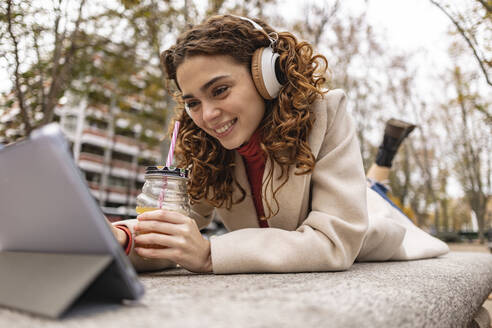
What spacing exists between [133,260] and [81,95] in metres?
7.86

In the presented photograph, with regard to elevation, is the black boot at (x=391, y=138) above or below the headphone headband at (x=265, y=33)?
below

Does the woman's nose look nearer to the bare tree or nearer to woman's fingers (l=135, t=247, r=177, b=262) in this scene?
woman's fingers (l=135, t=247, r=177, b=262)

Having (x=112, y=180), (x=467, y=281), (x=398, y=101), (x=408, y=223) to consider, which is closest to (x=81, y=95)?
(x=408, y=223)

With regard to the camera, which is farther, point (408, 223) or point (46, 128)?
point (408, 223)

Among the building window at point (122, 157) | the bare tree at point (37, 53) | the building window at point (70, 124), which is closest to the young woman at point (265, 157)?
the bare tree at point (37, 53)

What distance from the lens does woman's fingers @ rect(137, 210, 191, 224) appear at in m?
1.21

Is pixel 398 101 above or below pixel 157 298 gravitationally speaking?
above

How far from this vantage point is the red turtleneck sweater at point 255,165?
1.84 meters

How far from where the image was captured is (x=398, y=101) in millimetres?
15469

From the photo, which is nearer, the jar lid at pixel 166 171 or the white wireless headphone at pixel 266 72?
the jar lid at pixel 166 171

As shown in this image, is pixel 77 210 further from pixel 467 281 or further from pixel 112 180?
pixel 112 180

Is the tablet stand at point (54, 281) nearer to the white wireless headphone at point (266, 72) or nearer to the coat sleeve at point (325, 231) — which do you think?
the coat sleeve at point (325, 231)

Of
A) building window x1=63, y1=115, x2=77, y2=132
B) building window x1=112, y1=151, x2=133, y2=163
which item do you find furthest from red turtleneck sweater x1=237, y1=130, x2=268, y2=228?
building window x1=112, y1=151, x2=133, y2=163

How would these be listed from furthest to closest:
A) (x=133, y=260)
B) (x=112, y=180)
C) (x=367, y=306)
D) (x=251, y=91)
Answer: (x=112, y=180), (x=251, y=91), (x=133, y=260), (x=367, y=306)
